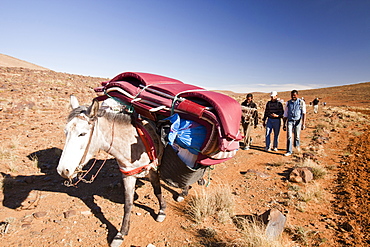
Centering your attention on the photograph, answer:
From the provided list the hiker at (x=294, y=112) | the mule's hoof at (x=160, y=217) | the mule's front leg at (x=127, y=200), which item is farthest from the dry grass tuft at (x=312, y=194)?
the mule's front leg at (x=127, y=200)

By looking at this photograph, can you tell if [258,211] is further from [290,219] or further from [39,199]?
[39,199]

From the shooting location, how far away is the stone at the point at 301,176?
5.14 meters

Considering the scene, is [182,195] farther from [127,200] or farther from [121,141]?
[121,141]

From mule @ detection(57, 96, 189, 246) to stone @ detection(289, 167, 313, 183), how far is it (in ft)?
12.8

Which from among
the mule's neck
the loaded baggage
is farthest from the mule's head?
the loaded baggage

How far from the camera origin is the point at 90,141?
2.86 m

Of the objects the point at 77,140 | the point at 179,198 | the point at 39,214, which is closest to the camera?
the point at 77,140

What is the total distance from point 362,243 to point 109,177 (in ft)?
17.8

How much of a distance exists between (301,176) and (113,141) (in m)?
4.93

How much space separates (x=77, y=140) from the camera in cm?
268

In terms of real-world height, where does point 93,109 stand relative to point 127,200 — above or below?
above

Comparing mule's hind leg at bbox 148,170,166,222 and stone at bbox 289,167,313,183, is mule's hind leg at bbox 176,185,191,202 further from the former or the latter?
stone at bbox 289,167,313,183

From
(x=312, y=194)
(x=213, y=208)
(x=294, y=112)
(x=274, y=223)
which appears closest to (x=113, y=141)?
(x=213, y=208)

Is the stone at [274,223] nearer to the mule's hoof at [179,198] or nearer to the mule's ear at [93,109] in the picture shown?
the mule's hoof at [179,198]
